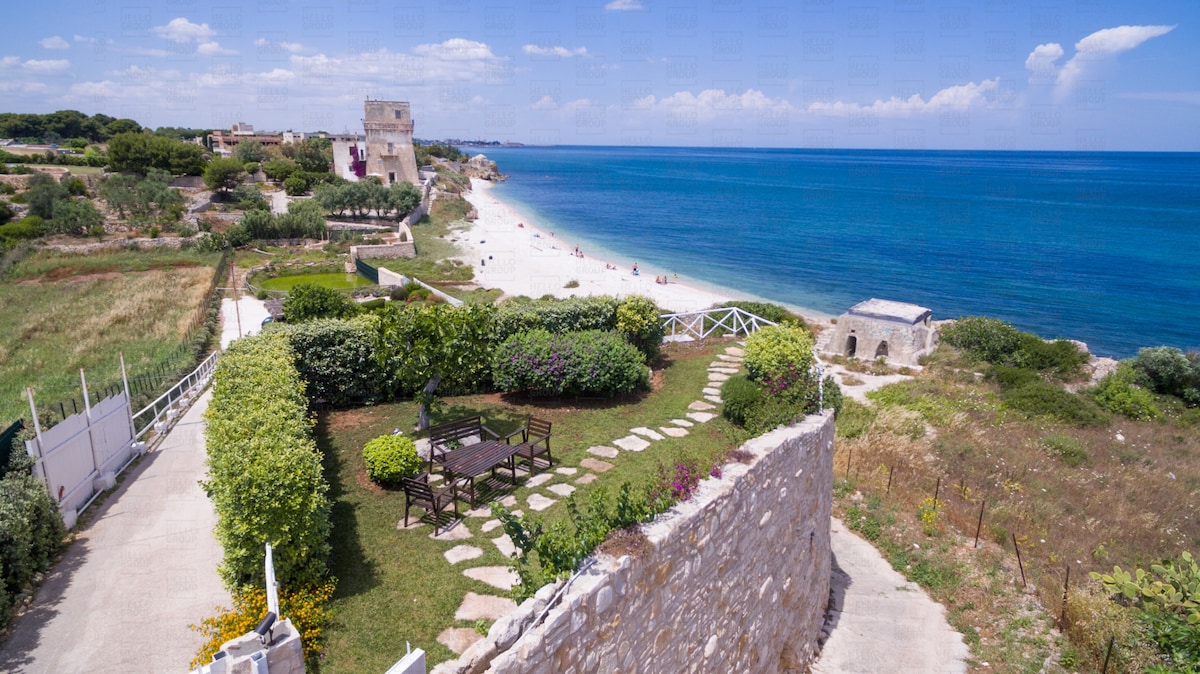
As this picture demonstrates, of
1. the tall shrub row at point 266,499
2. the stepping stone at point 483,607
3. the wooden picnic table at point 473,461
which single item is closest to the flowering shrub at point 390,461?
the wooden picnic table at point 473,461

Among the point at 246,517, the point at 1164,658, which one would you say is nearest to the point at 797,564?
the point at 1164,658

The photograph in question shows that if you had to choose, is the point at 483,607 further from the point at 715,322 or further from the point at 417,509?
the point at 715,322

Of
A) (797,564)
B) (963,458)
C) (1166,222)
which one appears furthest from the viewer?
(1166,222)

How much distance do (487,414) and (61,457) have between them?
6351 mm

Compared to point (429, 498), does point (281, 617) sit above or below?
below

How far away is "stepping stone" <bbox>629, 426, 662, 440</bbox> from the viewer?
10750 mm

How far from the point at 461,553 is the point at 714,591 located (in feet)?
9.66

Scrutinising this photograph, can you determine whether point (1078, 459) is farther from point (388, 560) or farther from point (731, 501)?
point (388, 560)

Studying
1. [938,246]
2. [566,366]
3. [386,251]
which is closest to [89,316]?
[386,251]

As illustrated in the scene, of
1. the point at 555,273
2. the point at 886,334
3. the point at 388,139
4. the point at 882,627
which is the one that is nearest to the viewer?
the point at 882,627

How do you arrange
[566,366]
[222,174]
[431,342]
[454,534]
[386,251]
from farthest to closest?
[222,174] → [386,251] → [566,366] → [431,342] → [454,534]

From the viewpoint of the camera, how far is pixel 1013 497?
1367 centimetres

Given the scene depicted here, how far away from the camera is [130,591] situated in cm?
728

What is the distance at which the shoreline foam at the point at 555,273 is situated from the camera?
121ft
